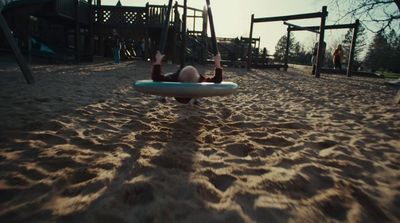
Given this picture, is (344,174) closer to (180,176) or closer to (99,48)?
(180,176)

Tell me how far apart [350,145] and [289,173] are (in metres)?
1.19

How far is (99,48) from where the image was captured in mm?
19250

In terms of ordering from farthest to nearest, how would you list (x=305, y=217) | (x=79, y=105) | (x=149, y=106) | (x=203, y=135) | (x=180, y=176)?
1. (x=149, y=106)
2. (x=79, y=105)
3. (x=203, y=135)
4. (x=180, y=176)
5. (x=305, y=217)

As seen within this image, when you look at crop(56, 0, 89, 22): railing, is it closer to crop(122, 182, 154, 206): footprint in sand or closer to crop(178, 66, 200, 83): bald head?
crop(178, 66, 200, 83): bald head

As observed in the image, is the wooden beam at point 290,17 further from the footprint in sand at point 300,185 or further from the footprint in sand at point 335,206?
the footprint in sand at point 335,206

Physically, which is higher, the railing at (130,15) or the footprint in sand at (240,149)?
the railing at (130,15)

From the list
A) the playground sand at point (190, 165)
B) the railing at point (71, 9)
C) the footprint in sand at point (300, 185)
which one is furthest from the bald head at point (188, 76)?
the railing at point (71, 9)

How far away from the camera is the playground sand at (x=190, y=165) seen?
1.80m

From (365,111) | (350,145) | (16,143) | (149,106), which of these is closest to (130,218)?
(16,143)

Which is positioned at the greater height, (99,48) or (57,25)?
(57,25)

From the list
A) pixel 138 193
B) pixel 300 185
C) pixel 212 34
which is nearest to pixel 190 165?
pixel 138 193

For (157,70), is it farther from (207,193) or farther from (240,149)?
(207,193)

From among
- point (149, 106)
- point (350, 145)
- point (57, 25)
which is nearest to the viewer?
point (350, 145)

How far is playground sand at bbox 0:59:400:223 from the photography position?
1.80 m
